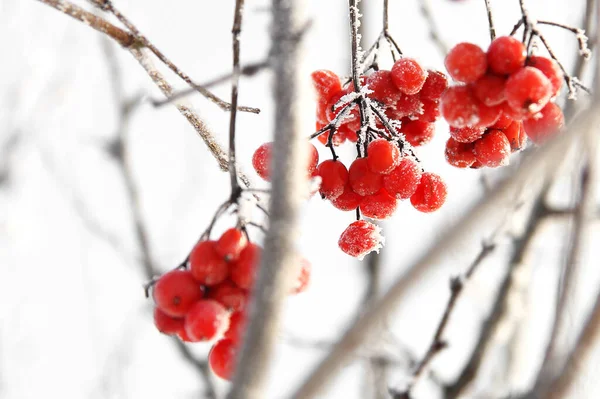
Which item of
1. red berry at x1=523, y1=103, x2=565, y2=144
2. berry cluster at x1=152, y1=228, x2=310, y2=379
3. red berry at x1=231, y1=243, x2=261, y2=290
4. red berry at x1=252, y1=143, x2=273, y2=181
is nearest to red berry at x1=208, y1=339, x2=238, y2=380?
berry cluster at x1=152, y1=228, x2=310, y2=379

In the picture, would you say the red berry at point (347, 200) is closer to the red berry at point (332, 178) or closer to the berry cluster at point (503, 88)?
the red berry at point (332, 178)

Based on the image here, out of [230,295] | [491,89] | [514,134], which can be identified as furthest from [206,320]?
[514,134]

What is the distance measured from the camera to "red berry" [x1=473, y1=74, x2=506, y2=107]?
1.06 m

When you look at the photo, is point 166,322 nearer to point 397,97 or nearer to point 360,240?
point 360,240

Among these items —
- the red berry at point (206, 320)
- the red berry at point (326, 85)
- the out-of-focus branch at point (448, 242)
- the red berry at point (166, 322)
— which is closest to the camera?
the out-of-focus branch at point (448, 242)

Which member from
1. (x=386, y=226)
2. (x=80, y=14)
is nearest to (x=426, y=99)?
(x=80, y=14)

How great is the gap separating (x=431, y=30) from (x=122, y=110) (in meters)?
1.64

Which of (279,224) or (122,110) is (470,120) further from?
(122,110)

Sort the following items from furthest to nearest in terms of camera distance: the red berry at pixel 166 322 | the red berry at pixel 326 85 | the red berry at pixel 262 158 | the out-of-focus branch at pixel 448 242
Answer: the red berry at pixel 326 85
the red berry at pixel 262 158
the red berry at pixel 166 322
the out-of-focus branch at pixel 448 242

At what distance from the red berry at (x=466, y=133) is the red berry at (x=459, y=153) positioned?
0.03 metres

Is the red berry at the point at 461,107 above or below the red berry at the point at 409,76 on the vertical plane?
below

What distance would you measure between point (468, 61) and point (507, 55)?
0.20 feet

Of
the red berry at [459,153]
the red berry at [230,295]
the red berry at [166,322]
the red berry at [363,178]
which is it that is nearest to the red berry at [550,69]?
the red berry at [459,153]

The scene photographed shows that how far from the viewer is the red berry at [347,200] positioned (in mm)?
1254
